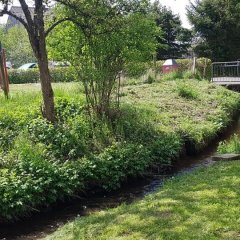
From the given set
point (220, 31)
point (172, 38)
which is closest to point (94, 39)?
point (220, 31)

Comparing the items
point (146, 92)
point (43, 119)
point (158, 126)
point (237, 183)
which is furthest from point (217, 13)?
point (237, 183)

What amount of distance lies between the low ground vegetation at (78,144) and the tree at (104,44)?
0.73 m

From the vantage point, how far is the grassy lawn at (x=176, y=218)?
15.8 feet

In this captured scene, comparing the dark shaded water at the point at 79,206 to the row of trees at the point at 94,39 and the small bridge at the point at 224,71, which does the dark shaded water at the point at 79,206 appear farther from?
the small bridge at the point at 224,71

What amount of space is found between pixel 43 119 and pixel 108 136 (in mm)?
1590

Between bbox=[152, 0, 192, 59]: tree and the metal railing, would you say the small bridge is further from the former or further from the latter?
bbox=[152, 0, 192, 59]: tree

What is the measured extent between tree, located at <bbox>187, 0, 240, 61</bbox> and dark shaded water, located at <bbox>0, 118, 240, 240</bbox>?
86.8 feet

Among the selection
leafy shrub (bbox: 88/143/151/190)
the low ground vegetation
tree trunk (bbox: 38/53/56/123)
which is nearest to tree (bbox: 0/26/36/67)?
the low ground vegetation

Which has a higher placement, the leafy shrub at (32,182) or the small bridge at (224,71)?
the small bridge at (224,71)

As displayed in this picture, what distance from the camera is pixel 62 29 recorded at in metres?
10.8

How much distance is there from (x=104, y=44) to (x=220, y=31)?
26.3m

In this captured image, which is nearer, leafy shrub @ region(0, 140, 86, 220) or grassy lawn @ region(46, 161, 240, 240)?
grassy lawn @ region(46, 161, 240, 240)

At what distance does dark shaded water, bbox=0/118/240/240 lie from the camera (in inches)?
254

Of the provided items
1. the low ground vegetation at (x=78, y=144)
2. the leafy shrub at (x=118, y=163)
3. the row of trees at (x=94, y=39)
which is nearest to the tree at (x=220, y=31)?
the low ground vegetation at (x=78, y=144)
